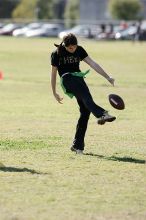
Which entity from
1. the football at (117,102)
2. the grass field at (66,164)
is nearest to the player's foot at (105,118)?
the football at (117,102)

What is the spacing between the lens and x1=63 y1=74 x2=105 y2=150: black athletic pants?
392 inches

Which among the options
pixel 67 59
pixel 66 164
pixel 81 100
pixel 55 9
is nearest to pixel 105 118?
pixel 81 100

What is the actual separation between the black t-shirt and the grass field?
4.07ft

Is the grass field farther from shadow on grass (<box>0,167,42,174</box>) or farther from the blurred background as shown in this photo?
the blurred background

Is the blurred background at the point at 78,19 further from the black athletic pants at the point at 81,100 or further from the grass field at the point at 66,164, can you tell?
the black athletic pants at the point at 81,100

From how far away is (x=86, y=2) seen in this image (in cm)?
11069

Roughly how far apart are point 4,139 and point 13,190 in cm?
385

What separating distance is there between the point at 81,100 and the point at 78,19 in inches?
3800

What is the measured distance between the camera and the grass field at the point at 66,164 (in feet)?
23.6

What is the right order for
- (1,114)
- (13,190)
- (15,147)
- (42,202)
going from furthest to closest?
(1,114), (15,147), (13,190), (42,202)

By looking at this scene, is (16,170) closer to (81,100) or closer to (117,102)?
(81,100)

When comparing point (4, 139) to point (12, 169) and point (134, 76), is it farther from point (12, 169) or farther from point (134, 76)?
point (134, 76)

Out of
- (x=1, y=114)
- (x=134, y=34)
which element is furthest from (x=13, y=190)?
(x=134, y=34)

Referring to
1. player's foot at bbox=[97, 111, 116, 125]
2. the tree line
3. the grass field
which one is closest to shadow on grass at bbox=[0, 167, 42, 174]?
the grass field
